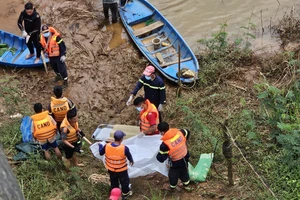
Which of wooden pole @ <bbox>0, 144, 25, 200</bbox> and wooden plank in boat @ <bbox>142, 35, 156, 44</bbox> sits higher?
wooden pole @ <bbox>0, 144, 25, 200</bbox>

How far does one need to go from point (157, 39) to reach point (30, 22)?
3478 mm

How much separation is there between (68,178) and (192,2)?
9128 mm

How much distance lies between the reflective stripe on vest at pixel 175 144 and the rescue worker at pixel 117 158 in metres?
0.64

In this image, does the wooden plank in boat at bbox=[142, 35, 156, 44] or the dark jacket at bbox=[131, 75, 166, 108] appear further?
the wooden plank in boat at bbox=[142, 35, 156, 44]

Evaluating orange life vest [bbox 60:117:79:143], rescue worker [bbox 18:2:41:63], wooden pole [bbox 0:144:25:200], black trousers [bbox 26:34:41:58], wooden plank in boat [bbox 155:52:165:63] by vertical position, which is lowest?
wooden plank in boat [bbox 155:52:165:63]

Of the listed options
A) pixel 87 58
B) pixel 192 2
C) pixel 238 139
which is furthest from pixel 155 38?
pixel 238 139

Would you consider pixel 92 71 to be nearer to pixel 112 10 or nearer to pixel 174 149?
pixel 112 10

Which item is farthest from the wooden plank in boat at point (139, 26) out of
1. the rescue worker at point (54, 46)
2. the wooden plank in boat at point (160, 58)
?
the rescue worker at point (54, 46)

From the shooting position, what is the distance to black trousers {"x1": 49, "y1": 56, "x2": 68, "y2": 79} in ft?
30.9

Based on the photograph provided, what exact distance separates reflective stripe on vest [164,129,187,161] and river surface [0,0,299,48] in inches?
264

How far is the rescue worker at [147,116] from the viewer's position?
7.13 meters

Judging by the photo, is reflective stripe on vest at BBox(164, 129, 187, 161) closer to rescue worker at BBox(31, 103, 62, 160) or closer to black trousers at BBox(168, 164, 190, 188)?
black trousers at BBox(168, 164, 190, 188)

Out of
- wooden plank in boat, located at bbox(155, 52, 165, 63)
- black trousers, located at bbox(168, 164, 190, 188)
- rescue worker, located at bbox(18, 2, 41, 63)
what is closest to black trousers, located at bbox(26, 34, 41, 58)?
rescue worker, located at bbox(18, 2, 41, 63)

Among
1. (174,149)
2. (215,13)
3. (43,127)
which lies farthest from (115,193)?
(215,13)
